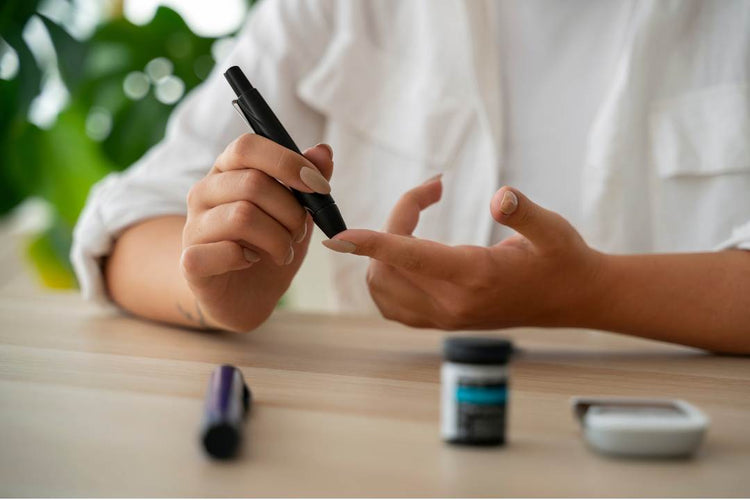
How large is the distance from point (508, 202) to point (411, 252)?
3.7 inches

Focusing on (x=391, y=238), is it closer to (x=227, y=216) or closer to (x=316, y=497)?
(x=227, y=216)

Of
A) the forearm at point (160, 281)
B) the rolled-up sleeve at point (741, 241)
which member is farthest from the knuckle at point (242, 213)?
the rolled-up sleeve at point (741, 241)

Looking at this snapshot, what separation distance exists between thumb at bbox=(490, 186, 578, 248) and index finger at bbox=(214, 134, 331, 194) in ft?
0.44

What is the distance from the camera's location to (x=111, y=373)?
0.63m

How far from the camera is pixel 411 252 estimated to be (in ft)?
2.20

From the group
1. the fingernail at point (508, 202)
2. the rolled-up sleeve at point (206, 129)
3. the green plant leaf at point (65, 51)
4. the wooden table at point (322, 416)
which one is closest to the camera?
the wooden table at point (322, 416)

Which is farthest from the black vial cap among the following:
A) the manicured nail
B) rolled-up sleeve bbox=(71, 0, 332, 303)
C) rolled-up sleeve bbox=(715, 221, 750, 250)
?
rolled-up sleeve bbox=(71, 0, 332, 303)

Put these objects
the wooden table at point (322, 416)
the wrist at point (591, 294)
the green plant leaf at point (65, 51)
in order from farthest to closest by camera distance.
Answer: the green plant leaf at point (65, 51) < the wrist at point (591, 294) < the wooden table at point (322, 416)

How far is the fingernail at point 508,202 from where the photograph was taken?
2.03 ft

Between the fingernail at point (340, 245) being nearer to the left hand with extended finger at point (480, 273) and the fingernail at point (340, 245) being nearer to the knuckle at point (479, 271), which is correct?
the left hand with extended finger at point (480, 273)

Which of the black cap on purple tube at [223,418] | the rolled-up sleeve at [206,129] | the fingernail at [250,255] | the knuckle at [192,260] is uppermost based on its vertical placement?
the rolled-up sleeve at [206,129]

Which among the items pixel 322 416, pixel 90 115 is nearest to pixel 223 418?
pixel 322 416

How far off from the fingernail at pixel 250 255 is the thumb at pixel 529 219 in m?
0.20

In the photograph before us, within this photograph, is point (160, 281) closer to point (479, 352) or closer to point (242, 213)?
point (242, 213)
